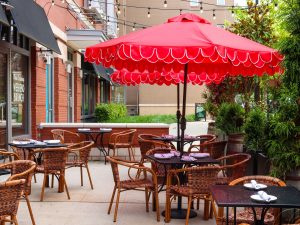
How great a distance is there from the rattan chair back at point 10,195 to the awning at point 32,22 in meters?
4.98

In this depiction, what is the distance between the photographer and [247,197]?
432 centimetres

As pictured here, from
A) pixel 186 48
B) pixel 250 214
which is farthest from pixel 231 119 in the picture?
pixel 250 214

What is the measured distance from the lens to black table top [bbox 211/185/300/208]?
4062 millimetres

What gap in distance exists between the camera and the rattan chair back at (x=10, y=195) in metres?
4.58

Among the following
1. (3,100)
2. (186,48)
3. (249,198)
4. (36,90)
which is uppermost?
(186,48)

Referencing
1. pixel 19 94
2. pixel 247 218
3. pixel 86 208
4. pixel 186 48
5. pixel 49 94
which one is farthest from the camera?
pixel 49 94

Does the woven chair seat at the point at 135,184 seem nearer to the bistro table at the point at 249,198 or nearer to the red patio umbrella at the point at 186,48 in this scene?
the red patio umbrella at the point at 186,48

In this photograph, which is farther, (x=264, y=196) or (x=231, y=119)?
(x=231, y=119)

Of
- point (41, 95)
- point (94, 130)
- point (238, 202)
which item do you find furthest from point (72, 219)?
point (41, 95)

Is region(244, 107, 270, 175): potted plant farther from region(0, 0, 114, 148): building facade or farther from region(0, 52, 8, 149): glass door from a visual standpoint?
region(0, 52, 8, 149): glass door

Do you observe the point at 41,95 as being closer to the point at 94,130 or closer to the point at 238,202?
the point at 94,130

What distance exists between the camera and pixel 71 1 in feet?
55.2

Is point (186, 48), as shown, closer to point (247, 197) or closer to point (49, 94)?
point (247, 197)

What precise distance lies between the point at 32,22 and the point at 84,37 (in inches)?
224
